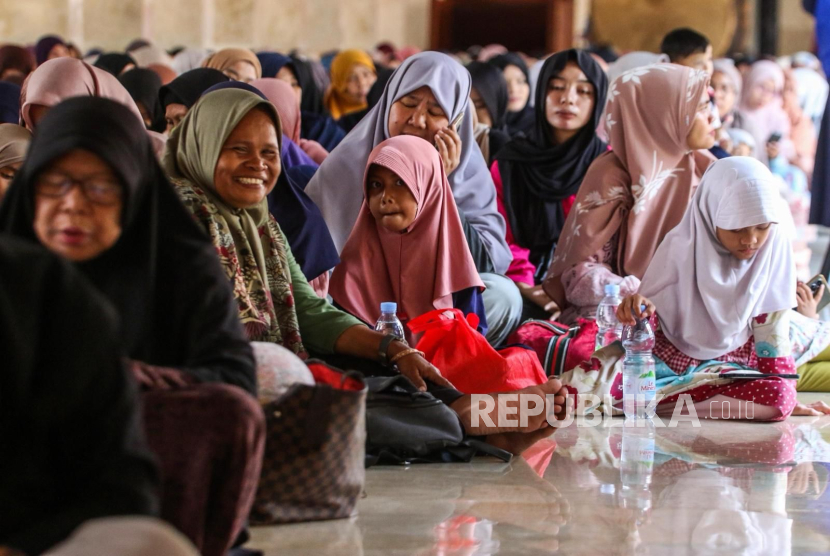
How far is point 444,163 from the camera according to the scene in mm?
4387

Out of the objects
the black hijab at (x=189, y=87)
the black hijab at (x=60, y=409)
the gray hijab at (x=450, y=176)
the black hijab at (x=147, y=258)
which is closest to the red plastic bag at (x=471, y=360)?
the gray hijab at (x=450, y=176)

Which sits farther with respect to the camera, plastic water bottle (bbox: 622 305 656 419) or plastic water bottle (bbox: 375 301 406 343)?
plastic water bottle (bbox: 622 305 656 419)

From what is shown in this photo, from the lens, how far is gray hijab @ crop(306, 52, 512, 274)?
4.20 m

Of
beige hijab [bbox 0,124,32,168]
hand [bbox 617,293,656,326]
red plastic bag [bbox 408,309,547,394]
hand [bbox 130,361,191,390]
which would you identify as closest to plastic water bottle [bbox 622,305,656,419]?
hand [bbox 617,293,656,326]

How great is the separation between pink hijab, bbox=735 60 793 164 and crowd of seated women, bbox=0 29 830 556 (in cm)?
169

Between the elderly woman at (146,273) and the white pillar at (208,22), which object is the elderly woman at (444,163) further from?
the white pillar at (208,22)

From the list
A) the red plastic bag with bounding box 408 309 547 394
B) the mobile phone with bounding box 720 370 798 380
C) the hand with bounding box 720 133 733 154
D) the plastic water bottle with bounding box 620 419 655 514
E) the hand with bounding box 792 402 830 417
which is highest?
the hand with bounding box 720 133 733 154

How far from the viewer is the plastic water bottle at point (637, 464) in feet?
9.02

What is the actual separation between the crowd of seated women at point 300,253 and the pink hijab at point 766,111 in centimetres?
169

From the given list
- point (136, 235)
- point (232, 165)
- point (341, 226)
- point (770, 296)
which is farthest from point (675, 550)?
point (341, 226)

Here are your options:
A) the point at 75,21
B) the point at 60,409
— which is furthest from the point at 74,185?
the point at 75,21

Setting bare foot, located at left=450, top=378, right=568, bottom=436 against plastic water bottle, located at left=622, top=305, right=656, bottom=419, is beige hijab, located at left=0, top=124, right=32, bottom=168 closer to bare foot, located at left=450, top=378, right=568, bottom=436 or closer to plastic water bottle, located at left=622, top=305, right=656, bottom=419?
bare foot, located at left=450, top=378, right=568, bottom=436

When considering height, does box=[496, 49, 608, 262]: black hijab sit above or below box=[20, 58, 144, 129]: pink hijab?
below

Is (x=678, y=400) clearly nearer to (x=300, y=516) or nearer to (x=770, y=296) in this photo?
(x=770, y=296)
